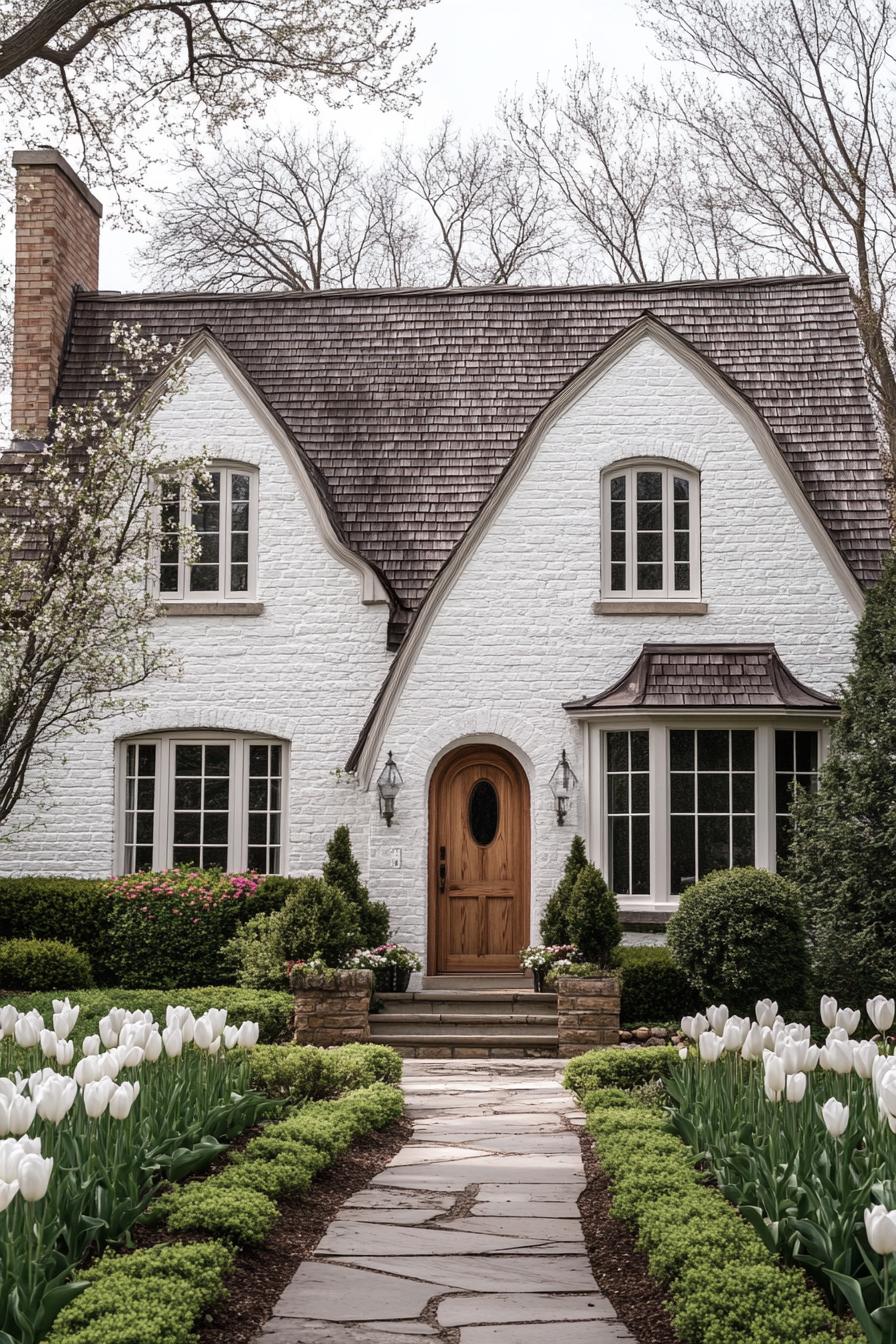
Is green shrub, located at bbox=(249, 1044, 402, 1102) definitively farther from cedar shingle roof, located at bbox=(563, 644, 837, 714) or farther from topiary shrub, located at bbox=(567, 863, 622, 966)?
cedar shingle roof, located at bbox=(563, 644, 837, 714)

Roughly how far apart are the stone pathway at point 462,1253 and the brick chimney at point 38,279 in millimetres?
11232

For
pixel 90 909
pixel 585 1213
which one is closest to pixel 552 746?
pixel 90 909

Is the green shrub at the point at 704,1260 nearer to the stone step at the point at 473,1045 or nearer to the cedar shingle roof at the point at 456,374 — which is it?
the stone step at the point at 473,1045

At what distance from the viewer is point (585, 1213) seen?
705cm

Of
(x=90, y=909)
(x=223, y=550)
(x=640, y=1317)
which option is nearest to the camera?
(x=640, y=1317)

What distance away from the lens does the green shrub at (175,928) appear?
49.3 ft

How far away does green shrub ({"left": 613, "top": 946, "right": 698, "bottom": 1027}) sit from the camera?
1359 cm

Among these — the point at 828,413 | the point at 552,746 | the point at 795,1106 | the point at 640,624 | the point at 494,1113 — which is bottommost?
the point at 494,1113

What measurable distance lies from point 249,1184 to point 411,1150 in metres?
2.27

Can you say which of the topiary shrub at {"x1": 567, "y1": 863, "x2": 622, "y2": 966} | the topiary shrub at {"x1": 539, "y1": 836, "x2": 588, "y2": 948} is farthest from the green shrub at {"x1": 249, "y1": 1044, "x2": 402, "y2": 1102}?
the topiary shrub at {"x1": 539, "y1": 836, "x2": 588, "y2": 948}

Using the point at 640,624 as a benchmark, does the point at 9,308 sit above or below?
above

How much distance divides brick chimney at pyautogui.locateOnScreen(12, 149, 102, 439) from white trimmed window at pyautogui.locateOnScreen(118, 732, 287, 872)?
4.25 metres

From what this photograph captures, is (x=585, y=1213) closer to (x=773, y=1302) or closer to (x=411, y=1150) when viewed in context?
(x=411, y=1150)

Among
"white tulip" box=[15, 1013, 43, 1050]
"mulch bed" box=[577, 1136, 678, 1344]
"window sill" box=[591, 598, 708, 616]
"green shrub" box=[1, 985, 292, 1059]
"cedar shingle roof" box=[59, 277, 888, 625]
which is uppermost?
"cedar shingle roof" box=[59, 277, 888, 625]
